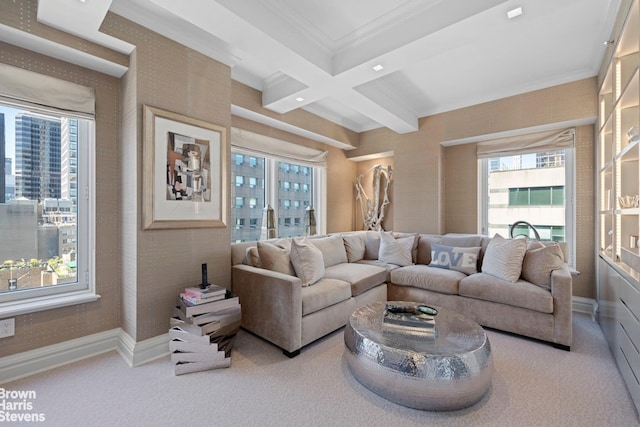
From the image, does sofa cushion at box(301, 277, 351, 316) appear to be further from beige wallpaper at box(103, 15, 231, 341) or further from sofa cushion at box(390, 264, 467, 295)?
beige wallpaper at box(103, 15, 231, 341)

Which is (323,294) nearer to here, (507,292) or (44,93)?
(507,292)

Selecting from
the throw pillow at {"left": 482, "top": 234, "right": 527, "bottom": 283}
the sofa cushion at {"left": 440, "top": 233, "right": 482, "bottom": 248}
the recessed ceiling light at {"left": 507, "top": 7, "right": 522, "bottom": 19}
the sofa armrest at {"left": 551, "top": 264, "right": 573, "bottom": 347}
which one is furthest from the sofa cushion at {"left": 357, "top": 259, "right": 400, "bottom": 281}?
the recessed ceiling light at {"left": 507, "top": 7, "right": 522, "bottom": 19}

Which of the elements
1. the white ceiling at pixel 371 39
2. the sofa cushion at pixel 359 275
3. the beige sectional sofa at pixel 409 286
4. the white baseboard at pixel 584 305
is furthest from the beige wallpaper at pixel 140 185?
the white baseboard at pixel 584 305

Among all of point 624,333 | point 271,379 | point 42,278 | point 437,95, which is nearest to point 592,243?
point 624,333

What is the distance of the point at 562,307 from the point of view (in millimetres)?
2363

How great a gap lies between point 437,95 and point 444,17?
174 cm

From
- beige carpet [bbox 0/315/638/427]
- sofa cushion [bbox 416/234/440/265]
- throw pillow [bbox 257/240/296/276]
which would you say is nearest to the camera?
beige carpet [bbox 0/315/638/427]

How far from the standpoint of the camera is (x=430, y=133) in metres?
4.14

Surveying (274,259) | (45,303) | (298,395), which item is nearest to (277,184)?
(274,259)

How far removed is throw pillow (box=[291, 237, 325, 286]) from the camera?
8.85 feet

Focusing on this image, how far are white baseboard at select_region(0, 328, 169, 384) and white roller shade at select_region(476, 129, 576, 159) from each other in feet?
14.3

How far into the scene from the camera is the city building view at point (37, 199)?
2.04 metres

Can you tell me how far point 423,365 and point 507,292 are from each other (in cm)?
153

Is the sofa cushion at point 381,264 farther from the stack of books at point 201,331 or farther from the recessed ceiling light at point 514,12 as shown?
the recessed ceiling light at point 514,12
